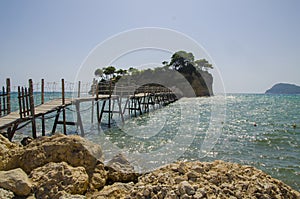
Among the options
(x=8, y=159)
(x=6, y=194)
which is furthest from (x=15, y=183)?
(x=8, y=159)

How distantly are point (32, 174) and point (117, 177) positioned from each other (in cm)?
190

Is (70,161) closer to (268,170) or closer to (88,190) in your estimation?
(88,190)

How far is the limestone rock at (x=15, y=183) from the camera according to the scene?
413 cm

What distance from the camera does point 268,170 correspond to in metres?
8.34

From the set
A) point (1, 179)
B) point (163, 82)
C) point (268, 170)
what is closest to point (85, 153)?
point (1, 179)

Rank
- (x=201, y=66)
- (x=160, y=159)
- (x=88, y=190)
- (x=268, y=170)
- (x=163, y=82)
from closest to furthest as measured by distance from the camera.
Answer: (x=88, y=190)
(x=268, y=170)
(x=160, y=159)
(x=163, y=82)
(x=201, y=66)

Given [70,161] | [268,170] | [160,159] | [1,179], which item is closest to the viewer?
[1,179]

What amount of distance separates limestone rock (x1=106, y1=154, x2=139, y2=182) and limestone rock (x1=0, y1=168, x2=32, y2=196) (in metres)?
2.02

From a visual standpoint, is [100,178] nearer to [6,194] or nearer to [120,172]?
[120,172]

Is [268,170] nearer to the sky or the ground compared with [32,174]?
nearer to the ground

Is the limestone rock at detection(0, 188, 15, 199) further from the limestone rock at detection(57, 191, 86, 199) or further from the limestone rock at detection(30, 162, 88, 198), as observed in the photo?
the limestone rock at detection(57, 191, 86, 199)

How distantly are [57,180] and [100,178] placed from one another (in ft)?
3.60

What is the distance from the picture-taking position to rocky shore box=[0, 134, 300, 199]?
398 cm

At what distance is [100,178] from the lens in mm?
5465
